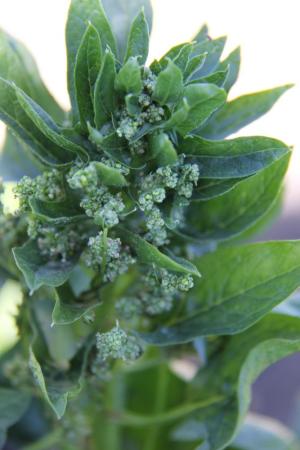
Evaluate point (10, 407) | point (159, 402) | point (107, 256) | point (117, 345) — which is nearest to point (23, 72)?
point (107, 256)

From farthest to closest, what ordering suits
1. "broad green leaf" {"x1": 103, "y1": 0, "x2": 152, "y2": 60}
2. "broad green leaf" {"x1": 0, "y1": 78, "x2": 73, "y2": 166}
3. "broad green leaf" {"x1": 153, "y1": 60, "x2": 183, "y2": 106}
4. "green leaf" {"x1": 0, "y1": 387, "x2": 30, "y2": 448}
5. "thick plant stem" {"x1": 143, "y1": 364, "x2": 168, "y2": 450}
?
"thick plant stem" {"x1": 143, "y1": 364, "x2": 168, "y2": 450} < "green leaf" {"x1": 0, "y1": 387, "x2": 30, "y2": 448} < "broad green leaf" {"x1": 103, "y1": 0, "x2": 152, "y2": 60} < "broad green leaf" {"x1": 0, "y1": 78, "x2": 73, "y2": 166} < "broad green leaf" {"x1": 153, "y1": 60, "x2": 183, "y2": 106}

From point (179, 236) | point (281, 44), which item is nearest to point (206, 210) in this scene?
point (179, 236)

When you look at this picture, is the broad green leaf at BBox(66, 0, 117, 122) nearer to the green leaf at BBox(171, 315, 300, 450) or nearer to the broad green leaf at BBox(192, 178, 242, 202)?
the broad green leaf at BBox(192, 178, 242, 202)

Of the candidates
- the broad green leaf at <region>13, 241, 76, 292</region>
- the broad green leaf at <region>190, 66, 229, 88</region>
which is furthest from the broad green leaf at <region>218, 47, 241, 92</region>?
the broad green leaf at <region>13, 241, 76, 292</region>

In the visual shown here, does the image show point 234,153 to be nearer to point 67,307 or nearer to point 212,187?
point 212,187

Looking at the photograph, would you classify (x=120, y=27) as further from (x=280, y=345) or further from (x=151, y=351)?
(x=151, y=351)

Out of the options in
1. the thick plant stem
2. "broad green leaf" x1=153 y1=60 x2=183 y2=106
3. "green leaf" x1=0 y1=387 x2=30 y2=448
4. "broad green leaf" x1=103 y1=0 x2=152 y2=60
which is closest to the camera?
"broad green leaf" x1=153 y1=60 x2=183 y2=106
